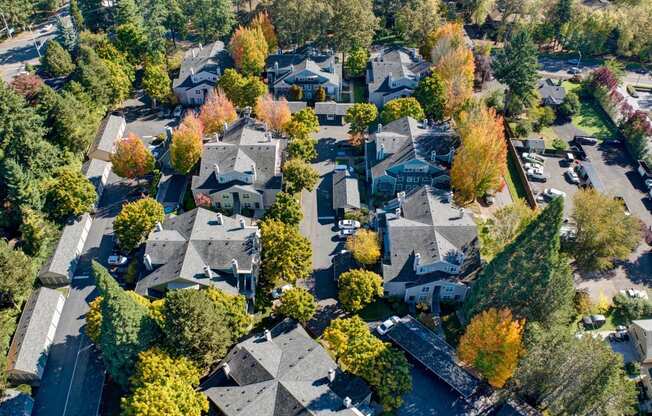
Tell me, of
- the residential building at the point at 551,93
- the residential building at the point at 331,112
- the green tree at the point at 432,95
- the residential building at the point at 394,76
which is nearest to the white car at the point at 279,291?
the residential building at the point at 331,112

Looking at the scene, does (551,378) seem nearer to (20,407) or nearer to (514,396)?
(514,396)

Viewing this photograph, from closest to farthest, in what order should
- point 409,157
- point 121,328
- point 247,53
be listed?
point 121,328 < point 409,157 < point 247,53

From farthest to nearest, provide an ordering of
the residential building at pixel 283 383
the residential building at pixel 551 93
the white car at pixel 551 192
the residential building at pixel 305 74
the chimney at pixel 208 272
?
the residential building at pixel 305 74 < the residential building at pixel 551 93 < the white car at pixel 551 192 < the chimney at pixel 208 272 < the residential building at pixel 283 383

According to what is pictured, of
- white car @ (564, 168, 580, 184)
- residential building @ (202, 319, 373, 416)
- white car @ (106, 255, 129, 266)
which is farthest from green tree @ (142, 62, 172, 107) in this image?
white car @ (564, 168, 580, 184)

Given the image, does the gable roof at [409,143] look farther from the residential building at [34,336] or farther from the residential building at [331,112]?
the residential building at [34,336]

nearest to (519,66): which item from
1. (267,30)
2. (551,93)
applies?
(551,93)

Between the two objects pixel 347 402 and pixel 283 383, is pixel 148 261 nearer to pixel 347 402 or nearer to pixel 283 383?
pixel 283 383

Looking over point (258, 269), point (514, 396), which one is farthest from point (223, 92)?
point (514, 396)
